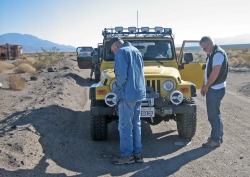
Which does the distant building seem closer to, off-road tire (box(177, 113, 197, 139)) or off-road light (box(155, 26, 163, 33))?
off-road light (box(155, 26, 163, 33))

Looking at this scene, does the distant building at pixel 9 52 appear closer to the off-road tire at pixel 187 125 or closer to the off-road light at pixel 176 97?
the off-road tire at pixel 187 125

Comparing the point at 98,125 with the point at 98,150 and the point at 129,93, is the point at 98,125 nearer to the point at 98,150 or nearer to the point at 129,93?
the point at 98,150

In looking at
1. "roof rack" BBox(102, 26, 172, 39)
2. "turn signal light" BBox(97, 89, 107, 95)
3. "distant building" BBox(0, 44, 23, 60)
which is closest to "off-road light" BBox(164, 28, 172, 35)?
"roof rack" BBox(102, 26, 172, 39)

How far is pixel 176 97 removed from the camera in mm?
6980

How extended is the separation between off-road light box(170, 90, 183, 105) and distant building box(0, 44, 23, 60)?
5252 centimetres

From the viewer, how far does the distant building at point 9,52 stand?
55719 mm

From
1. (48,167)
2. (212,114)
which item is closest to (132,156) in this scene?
(48,167)

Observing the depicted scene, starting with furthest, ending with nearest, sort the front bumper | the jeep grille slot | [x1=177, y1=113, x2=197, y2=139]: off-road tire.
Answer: [x1=177, y1=113, x2=197, y2=139]: off-road tire < the jeep grille slot < the front bumper

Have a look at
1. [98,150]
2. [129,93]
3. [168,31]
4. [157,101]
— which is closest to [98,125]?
[98,150]

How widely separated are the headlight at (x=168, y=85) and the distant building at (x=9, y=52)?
52390 millimetres

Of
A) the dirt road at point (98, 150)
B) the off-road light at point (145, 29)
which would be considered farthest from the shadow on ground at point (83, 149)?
the off-road light at point (145, 29)

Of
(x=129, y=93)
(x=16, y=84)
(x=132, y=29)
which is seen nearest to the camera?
(x=129, y=93)

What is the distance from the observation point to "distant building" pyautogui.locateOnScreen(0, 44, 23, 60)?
2194 inches

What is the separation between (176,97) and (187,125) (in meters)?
0.70
